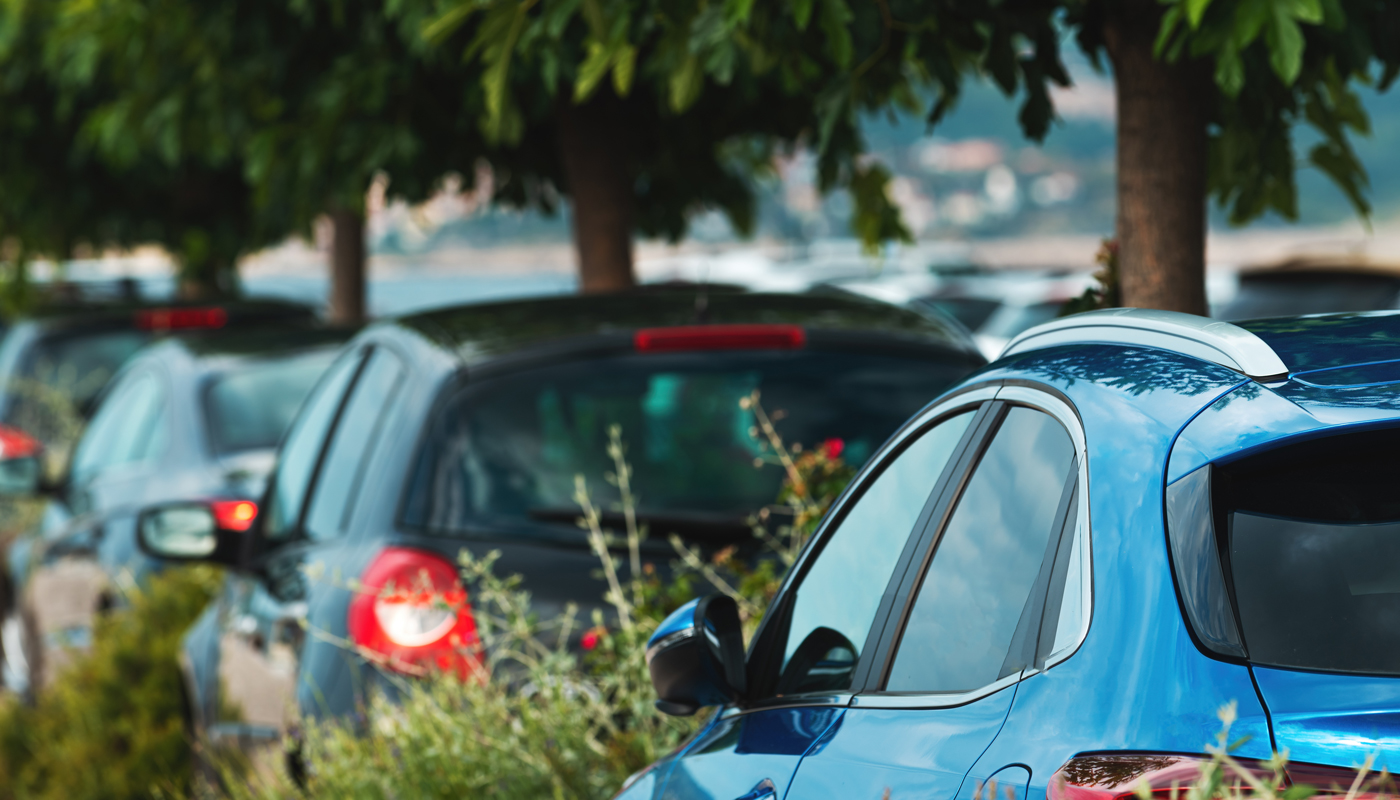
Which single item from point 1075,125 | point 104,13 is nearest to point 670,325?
point 104,13

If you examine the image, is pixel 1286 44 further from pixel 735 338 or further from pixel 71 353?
pixel 71 353

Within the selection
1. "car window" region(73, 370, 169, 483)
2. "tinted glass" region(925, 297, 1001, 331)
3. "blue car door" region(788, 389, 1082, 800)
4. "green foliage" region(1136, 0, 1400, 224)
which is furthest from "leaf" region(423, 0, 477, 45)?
"tinted glass" region(925, 297, 1001, 331)

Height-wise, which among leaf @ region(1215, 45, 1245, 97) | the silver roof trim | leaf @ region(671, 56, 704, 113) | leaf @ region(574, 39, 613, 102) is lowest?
the silver roof trim

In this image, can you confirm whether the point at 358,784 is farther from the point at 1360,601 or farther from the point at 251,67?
the point at 251,67

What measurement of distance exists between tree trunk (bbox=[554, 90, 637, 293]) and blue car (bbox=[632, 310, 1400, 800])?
17.2 ft

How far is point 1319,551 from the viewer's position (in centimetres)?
168

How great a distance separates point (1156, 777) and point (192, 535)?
468 centimetres

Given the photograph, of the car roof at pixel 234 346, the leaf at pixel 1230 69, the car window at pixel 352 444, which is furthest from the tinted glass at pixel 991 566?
the car roof at pixel 234 346

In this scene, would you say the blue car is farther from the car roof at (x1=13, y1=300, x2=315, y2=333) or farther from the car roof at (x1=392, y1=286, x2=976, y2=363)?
the car roof at (x1=13, y1=300, x2=315, y2=333)

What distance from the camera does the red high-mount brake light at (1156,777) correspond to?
1462 mm

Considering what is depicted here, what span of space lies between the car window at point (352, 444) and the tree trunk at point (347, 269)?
22.8ft

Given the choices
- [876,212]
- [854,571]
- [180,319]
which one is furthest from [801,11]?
[180,319]

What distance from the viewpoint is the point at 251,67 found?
705cm

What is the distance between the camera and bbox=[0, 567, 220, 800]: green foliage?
5.68 metres
